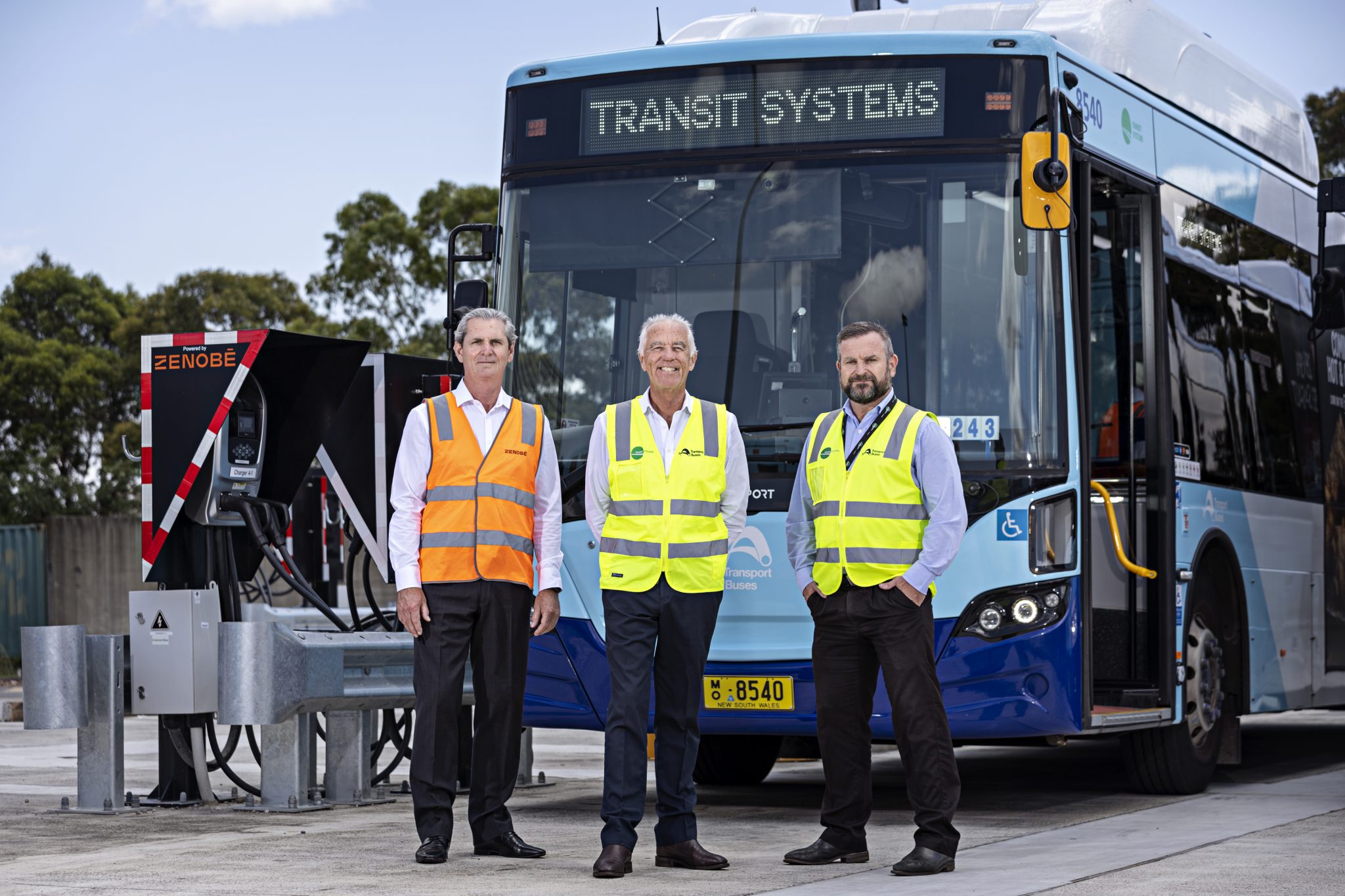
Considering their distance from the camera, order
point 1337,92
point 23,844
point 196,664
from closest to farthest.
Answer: point 23,844 < point 196,664 < point 1337,92

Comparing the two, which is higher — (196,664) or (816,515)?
(816,515)

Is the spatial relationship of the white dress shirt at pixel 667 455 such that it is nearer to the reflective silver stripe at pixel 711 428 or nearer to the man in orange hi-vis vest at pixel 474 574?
the reflective silver stripe at pixel 711 428

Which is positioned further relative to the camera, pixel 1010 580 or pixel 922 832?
pixel 1010 580

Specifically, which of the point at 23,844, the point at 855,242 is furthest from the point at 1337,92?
the point at 23,844

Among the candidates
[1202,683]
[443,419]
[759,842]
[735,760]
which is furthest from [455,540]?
[1202,683]

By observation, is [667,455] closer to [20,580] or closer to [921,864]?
[921,864]

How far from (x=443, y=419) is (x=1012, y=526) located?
2567mm

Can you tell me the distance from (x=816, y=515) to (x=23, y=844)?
3.77 metres

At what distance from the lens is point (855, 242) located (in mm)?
8992

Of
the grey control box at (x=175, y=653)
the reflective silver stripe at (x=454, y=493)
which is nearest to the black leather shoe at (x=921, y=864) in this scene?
the reflective silver stripe at (x=454, y=493)

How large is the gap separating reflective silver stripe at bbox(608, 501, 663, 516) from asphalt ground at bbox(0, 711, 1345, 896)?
1334 millimetres

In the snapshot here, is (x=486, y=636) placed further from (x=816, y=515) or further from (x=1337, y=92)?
(x=1337, y=92)

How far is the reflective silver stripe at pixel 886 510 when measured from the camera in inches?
296

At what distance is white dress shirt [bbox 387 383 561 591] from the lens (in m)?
7.66
